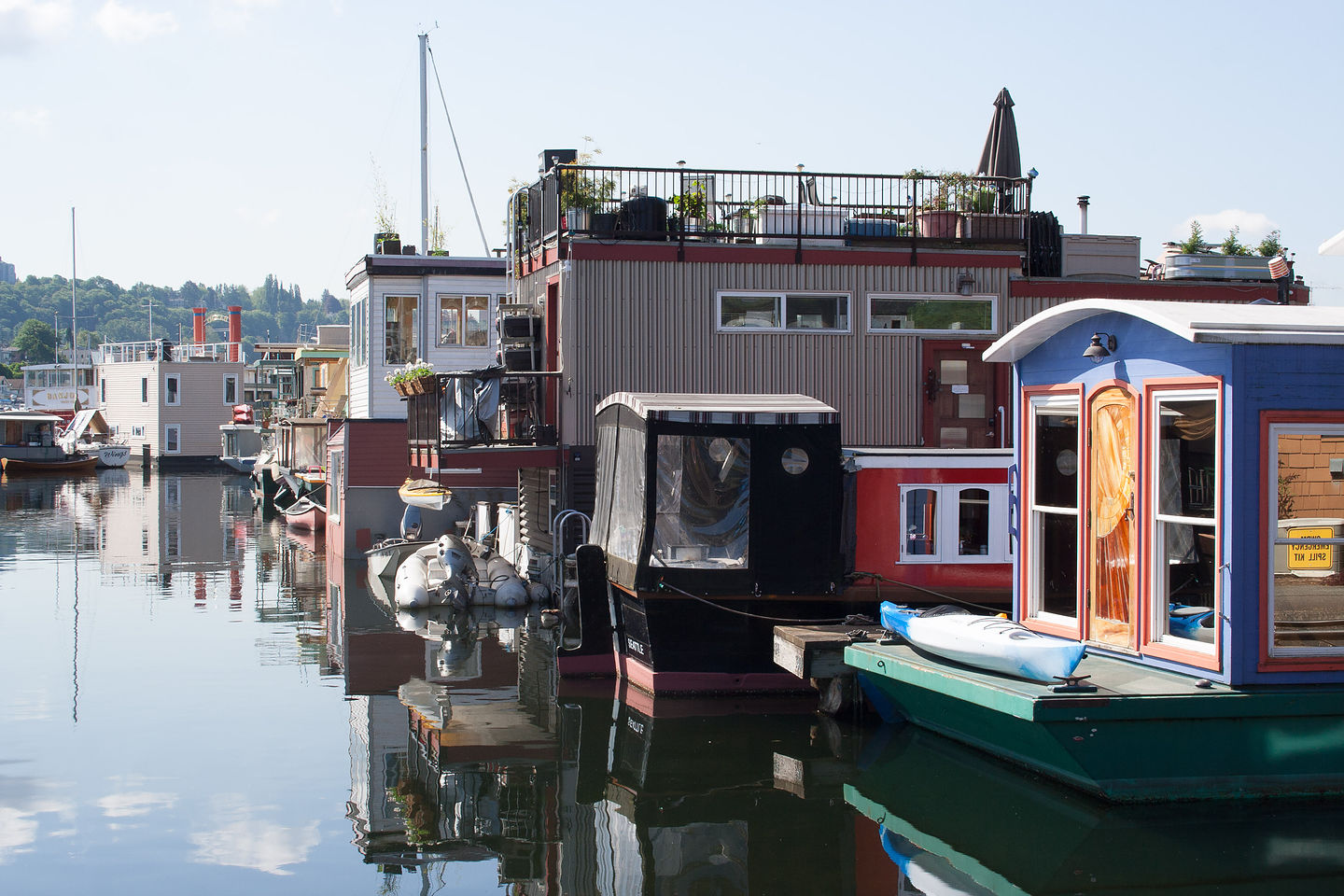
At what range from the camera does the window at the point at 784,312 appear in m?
20.8

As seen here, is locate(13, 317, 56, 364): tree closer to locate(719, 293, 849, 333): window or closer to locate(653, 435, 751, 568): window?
locate(719, 293, 849, 333): window

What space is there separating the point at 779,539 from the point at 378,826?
5.43m

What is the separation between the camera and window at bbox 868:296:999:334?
21125mm

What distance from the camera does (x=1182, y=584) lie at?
38.5 ft

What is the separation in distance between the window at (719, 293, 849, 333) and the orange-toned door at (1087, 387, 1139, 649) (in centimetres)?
921

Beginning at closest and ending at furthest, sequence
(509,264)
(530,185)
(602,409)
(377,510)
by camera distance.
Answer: (602,409), (530,185), (509,264), (377,510)

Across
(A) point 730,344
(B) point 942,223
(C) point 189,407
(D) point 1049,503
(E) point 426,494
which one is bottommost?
(E) point 426,494

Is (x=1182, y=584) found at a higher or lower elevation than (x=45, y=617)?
higher

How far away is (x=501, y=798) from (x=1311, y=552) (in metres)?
6.99

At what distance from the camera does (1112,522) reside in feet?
38.3

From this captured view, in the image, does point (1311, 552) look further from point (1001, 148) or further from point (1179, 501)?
point (1001, 148)

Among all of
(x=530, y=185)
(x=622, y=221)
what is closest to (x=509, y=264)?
(x=530, y=185)

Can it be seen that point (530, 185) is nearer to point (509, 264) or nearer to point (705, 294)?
point (509, 264)

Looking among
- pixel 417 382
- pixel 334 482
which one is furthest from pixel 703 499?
pixel 334 482
